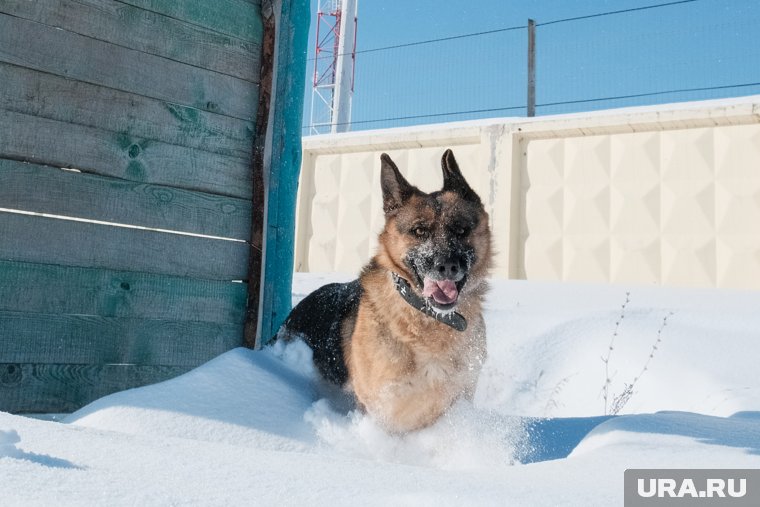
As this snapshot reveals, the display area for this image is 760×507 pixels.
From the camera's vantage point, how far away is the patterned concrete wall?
8.39m

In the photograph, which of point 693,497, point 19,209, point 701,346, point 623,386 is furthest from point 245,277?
point 701,346

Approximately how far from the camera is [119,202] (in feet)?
11.6

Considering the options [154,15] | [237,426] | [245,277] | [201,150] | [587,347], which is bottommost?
[237,426]

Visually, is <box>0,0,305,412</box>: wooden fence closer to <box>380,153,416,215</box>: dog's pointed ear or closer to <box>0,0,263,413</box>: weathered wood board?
<box>0,0,263,413</box>: weathered wood board

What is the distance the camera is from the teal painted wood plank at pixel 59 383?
3.18 metres

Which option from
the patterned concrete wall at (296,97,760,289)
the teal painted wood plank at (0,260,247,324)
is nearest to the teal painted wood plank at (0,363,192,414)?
the teal painted wood plank at (0,260,247,324)

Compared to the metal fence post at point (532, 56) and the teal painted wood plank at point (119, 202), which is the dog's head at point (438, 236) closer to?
the teal painted wood plank at point (119, 202)

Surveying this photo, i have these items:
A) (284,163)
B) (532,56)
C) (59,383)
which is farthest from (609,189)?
(59,383)

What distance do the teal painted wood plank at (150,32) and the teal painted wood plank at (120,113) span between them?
283mm

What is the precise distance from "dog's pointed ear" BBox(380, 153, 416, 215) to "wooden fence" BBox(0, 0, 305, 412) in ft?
3.79

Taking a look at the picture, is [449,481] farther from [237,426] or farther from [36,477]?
[237,426]

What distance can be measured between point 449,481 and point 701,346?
3.77 metres

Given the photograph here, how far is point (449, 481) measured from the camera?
5.28 feet

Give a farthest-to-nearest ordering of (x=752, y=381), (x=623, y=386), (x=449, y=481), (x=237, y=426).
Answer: (x=623, y=386) < (x=752, y=381) < (x=237, y=426) < (x=449, y=481)
